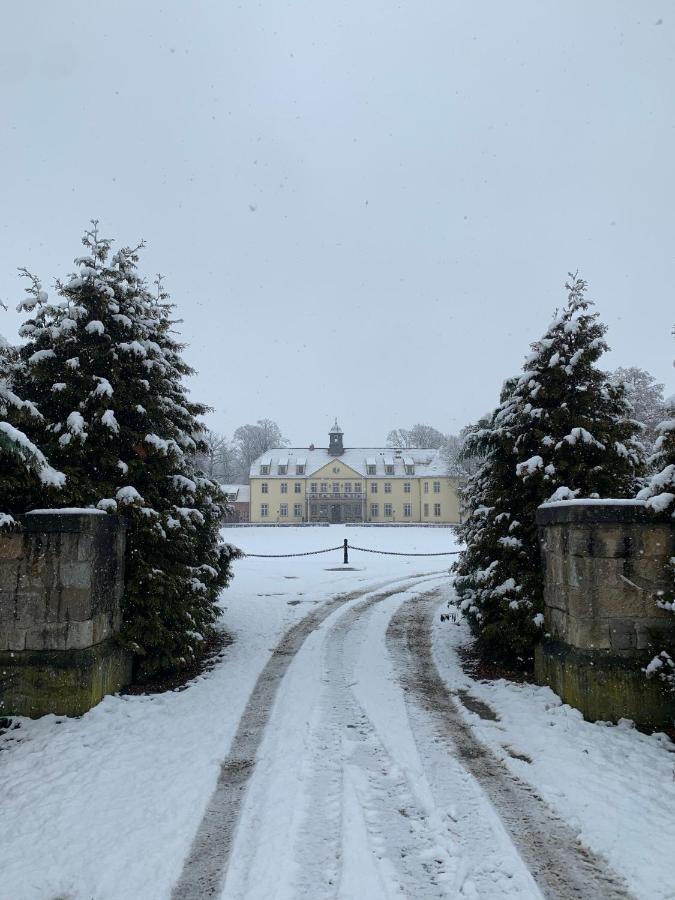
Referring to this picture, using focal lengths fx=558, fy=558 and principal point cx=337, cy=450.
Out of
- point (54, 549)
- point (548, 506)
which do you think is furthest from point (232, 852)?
point (548, 506)

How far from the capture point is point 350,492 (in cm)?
6050

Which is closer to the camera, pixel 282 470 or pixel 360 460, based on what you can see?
pixel 282 470

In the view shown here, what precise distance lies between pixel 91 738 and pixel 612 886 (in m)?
3.96

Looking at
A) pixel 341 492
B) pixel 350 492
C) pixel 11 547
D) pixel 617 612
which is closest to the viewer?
pixel 617 612

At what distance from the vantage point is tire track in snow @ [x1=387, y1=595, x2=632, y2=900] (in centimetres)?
286

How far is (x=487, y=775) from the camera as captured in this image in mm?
4043

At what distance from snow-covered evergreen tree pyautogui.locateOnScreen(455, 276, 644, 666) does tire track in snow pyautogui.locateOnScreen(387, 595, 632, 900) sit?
1.12 meters

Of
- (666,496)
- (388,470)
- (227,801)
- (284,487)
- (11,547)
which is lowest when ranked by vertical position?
(227,801)

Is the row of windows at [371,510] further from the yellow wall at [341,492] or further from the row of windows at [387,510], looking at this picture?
the yellow wall at [341,492]

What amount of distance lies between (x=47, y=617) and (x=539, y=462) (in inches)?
210

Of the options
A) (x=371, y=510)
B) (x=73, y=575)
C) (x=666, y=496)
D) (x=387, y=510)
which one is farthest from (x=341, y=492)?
(x=666, y=496)

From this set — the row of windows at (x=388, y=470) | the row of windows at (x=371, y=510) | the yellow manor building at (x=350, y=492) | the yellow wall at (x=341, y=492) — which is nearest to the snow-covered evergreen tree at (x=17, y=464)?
the yellow manor building at (x=350, y=492)

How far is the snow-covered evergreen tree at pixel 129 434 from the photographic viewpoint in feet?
20.2

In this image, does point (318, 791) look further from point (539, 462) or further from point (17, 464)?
point (539, 462)
